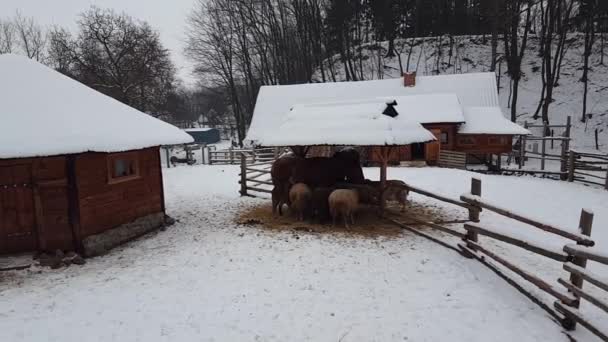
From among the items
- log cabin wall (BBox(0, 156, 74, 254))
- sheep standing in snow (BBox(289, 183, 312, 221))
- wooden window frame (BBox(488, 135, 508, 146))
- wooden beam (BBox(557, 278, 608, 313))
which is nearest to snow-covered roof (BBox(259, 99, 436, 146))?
sheep standing in snow (BBox(289, 183, 312, 221))

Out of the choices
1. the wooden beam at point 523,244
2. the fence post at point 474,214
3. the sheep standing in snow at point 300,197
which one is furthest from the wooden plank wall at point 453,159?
the wooden beam at point 523,244

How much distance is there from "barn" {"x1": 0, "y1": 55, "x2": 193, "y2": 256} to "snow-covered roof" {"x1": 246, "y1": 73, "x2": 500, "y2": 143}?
51.3 feet

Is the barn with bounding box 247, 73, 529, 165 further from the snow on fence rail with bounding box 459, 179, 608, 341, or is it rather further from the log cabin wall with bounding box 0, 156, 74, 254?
the snow on fence rail with bounding box 459, 179, 608, 341

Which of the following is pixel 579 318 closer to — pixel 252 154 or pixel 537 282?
pixel 537 282

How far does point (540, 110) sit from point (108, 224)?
112 ft

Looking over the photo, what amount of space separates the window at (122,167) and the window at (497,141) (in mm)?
20196

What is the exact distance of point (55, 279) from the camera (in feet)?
19.9

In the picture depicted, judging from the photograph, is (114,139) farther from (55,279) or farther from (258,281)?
(258,281)

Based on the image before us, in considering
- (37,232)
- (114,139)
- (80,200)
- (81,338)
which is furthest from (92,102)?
(81,338)

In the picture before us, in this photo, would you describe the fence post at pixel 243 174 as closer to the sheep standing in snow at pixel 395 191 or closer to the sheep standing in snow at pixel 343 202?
the sheep standing in snow at pixel 343 202

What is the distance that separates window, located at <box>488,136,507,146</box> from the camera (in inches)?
822

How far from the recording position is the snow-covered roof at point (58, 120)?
20.7 feet

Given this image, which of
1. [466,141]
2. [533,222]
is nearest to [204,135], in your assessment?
[466,141]

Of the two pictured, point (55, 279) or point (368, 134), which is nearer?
point (55, 279)
